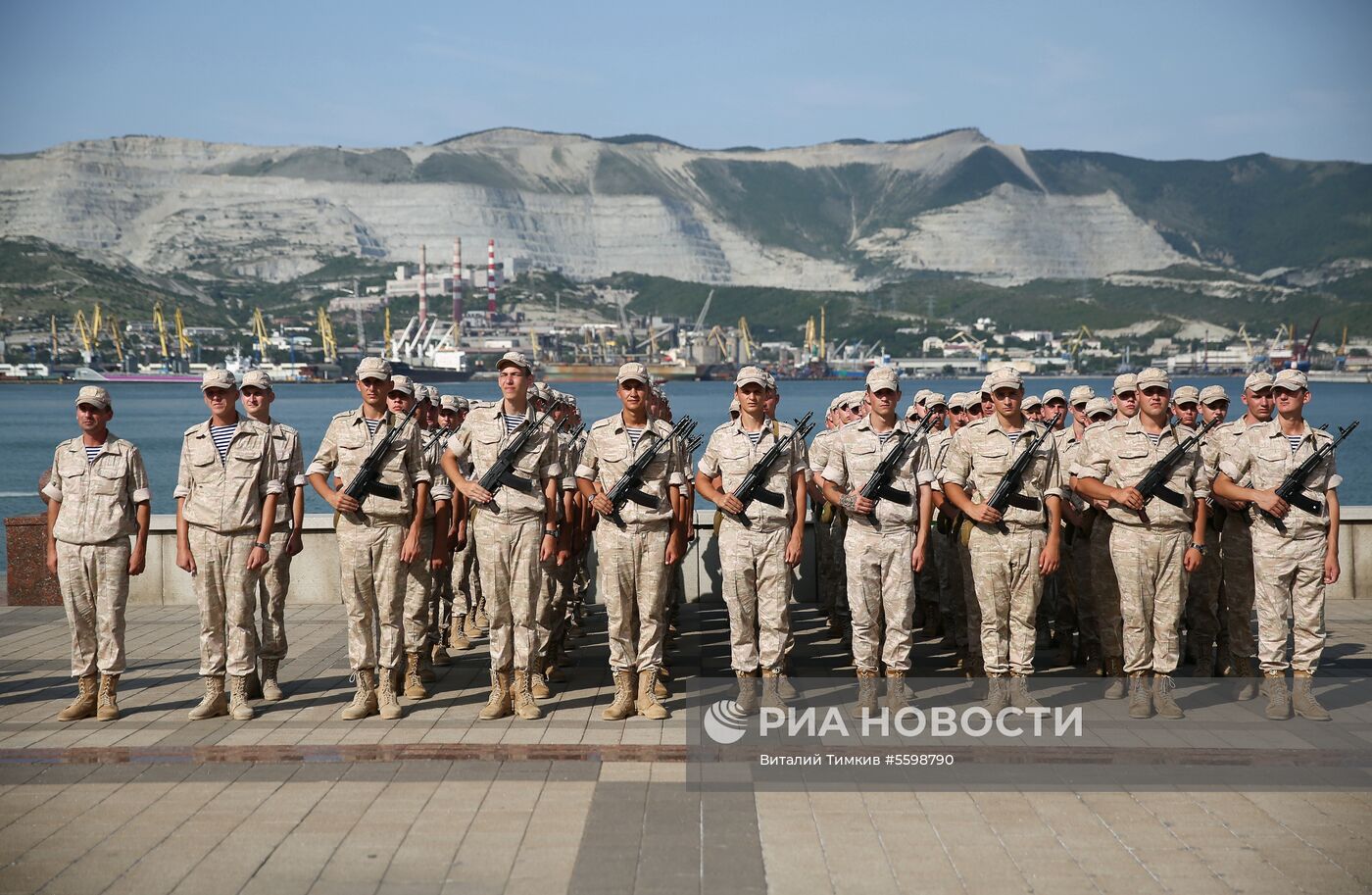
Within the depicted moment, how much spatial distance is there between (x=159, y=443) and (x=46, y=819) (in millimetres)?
71947

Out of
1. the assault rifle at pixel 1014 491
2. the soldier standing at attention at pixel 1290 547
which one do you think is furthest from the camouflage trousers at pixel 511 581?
the soldier standing at attention at pixel 1290 547

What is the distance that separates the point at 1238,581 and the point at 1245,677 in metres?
0.62

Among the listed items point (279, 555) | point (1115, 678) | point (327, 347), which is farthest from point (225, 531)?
point (327, 347)

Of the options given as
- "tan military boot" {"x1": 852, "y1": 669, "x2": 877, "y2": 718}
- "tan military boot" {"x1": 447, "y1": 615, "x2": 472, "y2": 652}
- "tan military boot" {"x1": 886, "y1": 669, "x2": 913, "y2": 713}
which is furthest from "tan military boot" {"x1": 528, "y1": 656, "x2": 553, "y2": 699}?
"tan military boot" {"x1": 886, "y1": 669, "x2": 913, "y2": 713}

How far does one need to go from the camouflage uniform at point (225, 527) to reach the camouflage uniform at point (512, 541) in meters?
1.12

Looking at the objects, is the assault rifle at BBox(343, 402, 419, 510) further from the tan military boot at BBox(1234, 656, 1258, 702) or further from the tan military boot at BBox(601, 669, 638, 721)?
the tan military boot at BBox(1234, 656, 1258, 702)

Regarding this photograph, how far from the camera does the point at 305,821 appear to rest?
5.64 meters

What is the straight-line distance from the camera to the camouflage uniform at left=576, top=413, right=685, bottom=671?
24.4 ft

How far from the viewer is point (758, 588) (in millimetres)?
7457

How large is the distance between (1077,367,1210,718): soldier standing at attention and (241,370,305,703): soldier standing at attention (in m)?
4.50

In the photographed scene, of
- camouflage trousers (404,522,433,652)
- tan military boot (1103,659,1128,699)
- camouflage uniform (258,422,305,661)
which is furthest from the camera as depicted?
tan military boot (1103,659,1128,699)

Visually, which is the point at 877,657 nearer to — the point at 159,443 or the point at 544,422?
the point at 544,422

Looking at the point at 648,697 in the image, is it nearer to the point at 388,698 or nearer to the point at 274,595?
the point at 388,698

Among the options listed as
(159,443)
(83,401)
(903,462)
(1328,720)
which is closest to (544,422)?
(903,462)
